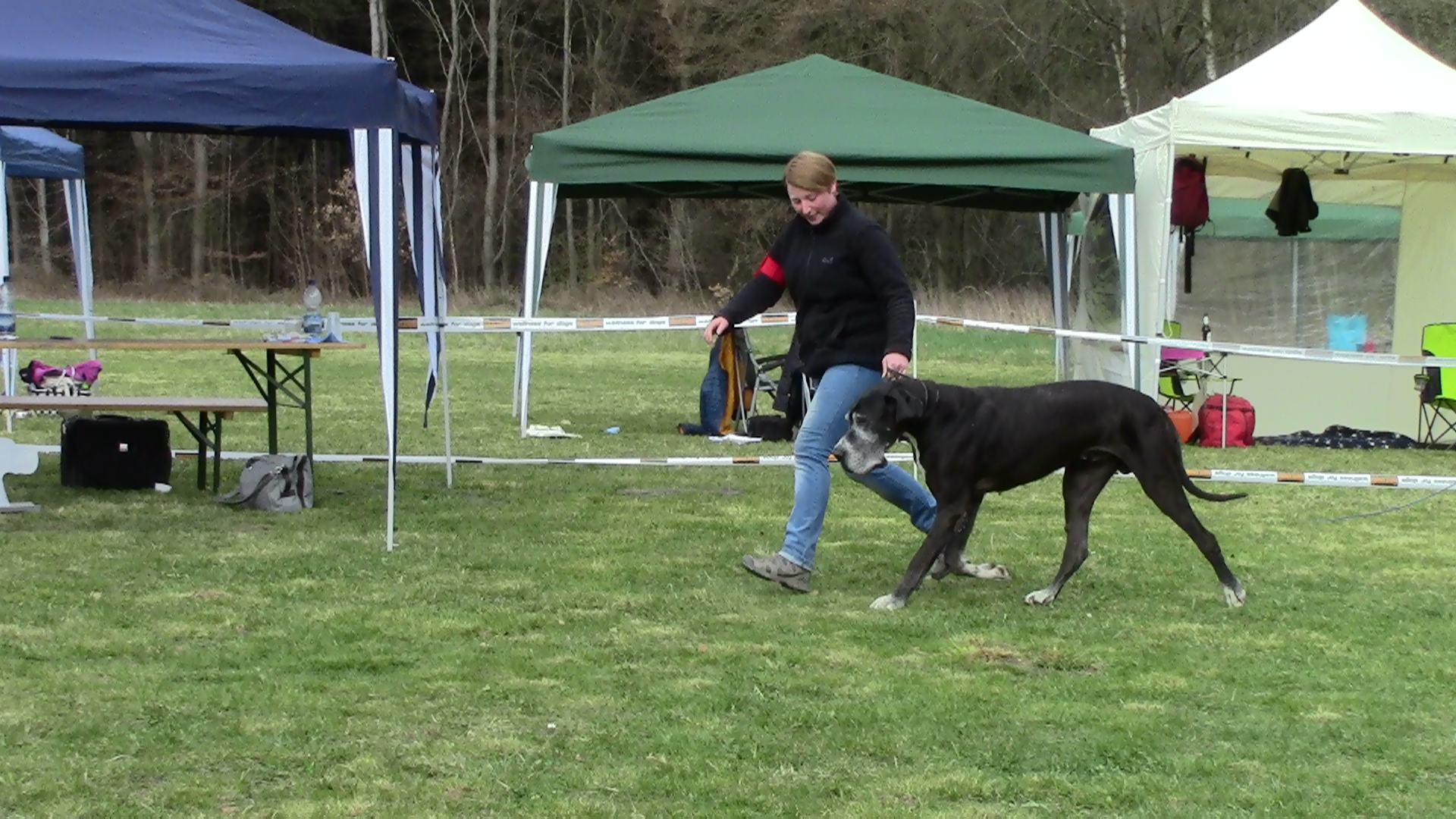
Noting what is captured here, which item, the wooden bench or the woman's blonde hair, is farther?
the wooden bench

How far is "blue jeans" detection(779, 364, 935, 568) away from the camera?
6.19 meters

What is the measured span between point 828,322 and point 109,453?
4566 millimetres

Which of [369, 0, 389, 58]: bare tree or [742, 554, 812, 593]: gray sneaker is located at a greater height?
[369, 0, 389, 58]: bare tree

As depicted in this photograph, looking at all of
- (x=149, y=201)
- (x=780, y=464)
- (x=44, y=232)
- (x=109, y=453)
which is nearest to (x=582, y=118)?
(x=149, y=201)

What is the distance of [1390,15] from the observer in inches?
1076

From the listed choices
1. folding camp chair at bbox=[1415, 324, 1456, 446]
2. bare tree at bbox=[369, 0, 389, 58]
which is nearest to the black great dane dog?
folding camp chair at bbox=[1415, 324, 1456, 446]

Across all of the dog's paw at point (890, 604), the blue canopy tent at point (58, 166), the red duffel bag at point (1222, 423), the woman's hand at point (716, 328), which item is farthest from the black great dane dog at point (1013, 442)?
the blue canopy tent at point (58, 166)

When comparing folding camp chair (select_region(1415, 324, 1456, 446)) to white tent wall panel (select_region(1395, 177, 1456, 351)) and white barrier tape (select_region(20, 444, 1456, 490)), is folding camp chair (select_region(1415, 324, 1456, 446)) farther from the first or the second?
white barrier tape (select_region(20, 444, 1456, 490))

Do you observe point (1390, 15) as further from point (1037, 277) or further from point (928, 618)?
point (928, 618)

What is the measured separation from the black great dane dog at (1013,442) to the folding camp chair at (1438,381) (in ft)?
24.1

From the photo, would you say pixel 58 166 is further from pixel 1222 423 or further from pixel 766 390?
pixel 1222 423

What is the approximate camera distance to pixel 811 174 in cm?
604

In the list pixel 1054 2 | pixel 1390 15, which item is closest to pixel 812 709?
pixel 1390 15

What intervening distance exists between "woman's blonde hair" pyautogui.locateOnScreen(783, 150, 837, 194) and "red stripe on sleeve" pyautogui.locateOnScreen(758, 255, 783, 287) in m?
0.45
